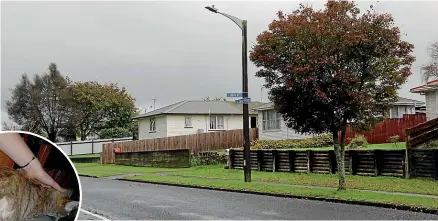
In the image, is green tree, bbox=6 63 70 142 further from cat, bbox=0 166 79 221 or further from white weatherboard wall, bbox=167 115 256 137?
cat, bbox=0 166 79 221

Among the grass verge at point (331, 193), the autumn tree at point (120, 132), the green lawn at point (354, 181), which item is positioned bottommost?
the grass verge at point (331, 193)

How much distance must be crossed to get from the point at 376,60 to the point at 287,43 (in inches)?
109

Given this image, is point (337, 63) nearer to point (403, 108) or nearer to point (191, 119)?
point (403, 108)

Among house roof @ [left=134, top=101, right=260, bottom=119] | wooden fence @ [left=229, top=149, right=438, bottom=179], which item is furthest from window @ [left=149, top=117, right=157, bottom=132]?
wooden fence @ [left=229, top=149, right=438, bottom=179]

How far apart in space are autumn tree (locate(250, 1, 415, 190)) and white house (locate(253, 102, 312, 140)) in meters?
26.9

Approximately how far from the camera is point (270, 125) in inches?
1869

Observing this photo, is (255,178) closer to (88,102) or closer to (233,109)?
(233,109)

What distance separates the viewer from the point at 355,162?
2383 centimetres

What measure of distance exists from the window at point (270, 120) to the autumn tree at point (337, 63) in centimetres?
2824

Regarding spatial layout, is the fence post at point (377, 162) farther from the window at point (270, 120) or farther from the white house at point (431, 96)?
the window at point (270, 120)

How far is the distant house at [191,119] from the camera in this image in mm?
55406

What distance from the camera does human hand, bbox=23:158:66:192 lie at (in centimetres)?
197

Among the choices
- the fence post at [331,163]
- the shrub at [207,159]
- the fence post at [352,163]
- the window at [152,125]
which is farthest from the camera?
the window at [152,125]

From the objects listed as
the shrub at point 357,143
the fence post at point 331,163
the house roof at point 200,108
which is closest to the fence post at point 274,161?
→ the fence post at point 331,163
